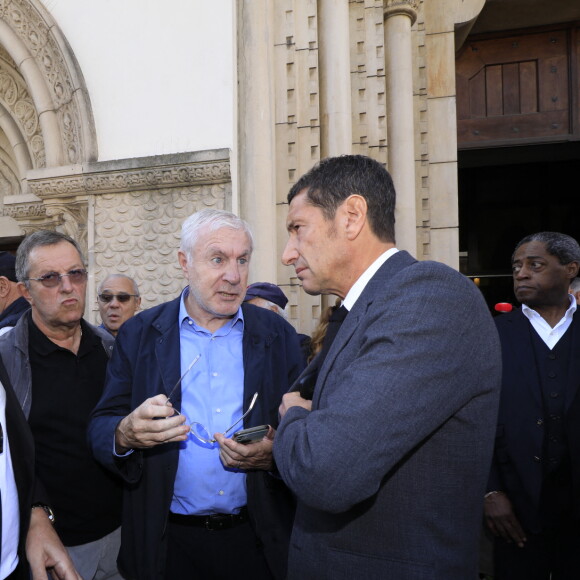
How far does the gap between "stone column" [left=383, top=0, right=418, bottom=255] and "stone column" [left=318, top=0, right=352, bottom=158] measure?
2.52 ft

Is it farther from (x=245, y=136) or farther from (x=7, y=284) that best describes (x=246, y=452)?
(x=245, y=136)

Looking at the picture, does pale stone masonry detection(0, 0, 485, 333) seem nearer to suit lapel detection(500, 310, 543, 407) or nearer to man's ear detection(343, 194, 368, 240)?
suit lapel detection(500, 310, 543, 407)

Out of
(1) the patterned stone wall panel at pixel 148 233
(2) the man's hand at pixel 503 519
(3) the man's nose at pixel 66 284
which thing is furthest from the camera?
(1) the patterned stone wall panel at pixel 148 233

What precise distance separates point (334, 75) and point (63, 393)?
10.9ft

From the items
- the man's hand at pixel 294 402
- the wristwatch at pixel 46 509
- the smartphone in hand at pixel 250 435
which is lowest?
the wristwatch at pixel 46 509

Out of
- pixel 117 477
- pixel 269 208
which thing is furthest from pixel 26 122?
pixel 117 477

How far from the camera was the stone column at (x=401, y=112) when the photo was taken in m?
5.20

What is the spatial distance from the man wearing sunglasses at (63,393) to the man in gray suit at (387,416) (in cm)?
118

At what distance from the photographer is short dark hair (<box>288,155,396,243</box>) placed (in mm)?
1435

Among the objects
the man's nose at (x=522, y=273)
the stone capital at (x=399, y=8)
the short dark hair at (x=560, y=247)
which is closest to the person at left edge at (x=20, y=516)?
the man's nose at (x=522, y=273)

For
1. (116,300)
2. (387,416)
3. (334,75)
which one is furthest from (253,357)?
(334,75)

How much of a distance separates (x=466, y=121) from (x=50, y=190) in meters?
4.09

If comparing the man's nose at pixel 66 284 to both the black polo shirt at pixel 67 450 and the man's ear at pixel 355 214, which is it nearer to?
the black polo shirt at pixel 67 450

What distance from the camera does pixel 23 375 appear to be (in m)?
2.21
